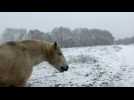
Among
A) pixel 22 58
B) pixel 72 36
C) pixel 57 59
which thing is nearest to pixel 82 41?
pixel 72 36

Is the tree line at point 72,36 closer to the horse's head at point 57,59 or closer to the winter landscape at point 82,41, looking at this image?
the winter landscape at point 82,41

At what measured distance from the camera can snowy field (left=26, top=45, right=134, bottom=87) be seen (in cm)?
360

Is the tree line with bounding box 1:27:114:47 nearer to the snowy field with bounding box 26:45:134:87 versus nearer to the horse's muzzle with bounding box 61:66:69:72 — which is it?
the snowy field with bounding box 26:45:134:87

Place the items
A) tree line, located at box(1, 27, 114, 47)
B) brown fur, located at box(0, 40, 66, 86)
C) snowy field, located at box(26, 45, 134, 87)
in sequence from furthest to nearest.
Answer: tree line, located at box(1, 27, 114, 47)
snowy field, located at box(26, 45, 134, 87)
brown fur, located at box(0, 40, 66, 86)

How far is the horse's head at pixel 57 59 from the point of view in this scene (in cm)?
363

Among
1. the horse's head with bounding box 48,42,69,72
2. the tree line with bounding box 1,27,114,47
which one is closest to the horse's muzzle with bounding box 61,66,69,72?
the horse's head with bounding box 48,42,69,72

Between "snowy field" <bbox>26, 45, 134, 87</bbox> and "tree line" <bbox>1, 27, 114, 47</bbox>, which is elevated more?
"tree line" <bbox>1, 27, 114, 47</bbox>

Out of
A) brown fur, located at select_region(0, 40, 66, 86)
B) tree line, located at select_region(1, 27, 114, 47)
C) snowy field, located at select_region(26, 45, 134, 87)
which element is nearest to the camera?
brown fur, located at select_region(0, 40, 66, 86)

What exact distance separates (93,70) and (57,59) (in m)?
0.35

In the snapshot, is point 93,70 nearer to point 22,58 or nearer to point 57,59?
point 57,59

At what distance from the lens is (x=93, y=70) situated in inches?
144
